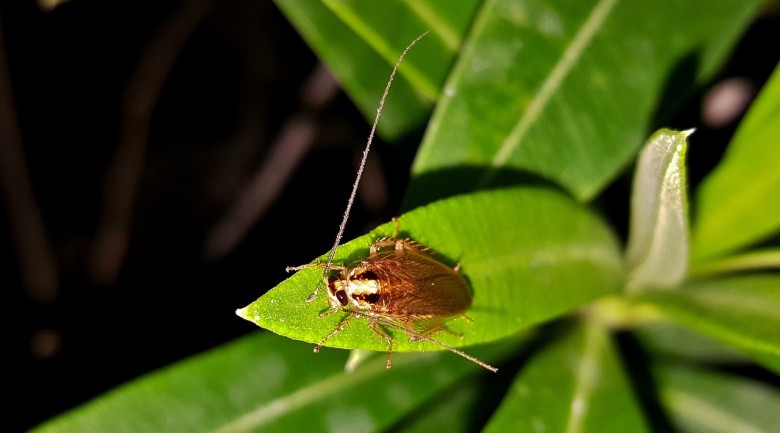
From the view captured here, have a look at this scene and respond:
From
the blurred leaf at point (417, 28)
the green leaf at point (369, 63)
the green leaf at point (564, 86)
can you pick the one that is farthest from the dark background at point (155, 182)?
the green leaf at point (564, 86)

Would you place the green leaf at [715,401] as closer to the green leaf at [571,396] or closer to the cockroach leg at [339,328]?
the green leaf at [571,396]

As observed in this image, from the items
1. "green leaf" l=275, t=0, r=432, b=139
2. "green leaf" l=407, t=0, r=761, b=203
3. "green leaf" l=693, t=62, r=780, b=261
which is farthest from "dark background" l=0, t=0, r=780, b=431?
"green leaf" l=693, t=62, r=780, b=261

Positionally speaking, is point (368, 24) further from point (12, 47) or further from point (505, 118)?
point (12, 47)

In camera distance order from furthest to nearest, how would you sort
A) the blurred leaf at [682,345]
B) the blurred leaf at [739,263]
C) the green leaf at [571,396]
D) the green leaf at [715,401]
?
the blurred leaf at [682,345] → the green leaf at [715,401] → the blurred leaf at [739,263] → the green leaf at [571,396]

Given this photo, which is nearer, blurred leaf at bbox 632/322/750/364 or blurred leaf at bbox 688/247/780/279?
blurred leaf at bbox 688/247/780/279

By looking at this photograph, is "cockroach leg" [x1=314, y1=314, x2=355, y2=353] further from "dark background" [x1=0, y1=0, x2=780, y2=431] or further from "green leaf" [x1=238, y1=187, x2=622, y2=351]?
"dark background" [x1=0, y1=0, x2=780, y2=431]
